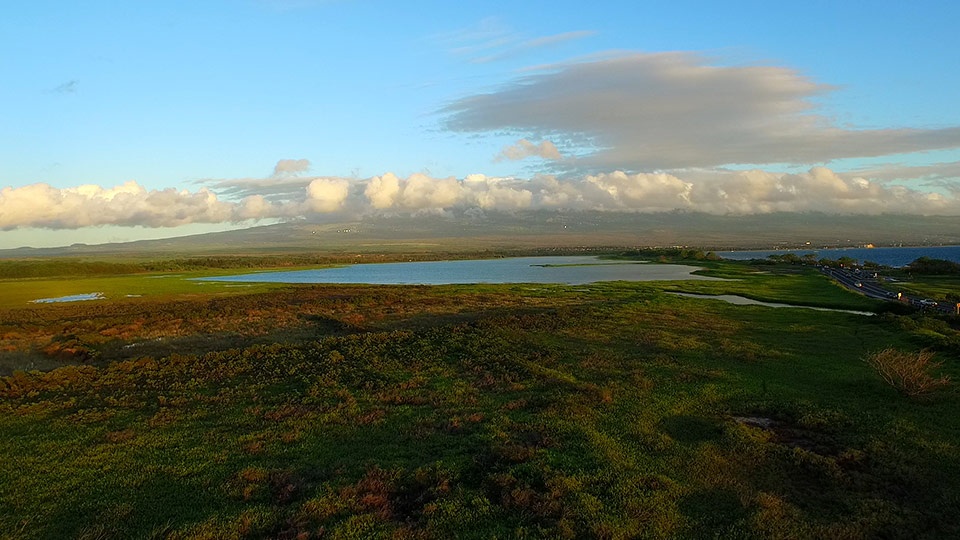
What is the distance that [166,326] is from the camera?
4316 centimetres

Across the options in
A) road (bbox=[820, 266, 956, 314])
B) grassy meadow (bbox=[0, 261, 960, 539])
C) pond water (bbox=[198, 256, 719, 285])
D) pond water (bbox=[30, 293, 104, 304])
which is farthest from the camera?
pond water (bbox=[198, 256, 719, 285])

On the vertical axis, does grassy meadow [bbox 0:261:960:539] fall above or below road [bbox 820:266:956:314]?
above

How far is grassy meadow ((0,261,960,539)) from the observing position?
453 inches

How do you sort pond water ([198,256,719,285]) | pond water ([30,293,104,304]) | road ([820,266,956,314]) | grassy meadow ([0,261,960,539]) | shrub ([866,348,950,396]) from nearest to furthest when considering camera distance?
Result: grassy meadow ([0,261,960,539]), shrub ([866,348,950,396]), road ([820,266,956,314]), pond water ([30,293,104,304]), pond water ([198,256,719,285])

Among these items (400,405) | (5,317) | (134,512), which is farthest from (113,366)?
(5,317)

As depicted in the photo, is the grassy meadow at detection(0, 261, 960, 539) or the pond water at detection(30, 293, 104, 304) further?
the pond water at detection(30, 293, 104, 304)

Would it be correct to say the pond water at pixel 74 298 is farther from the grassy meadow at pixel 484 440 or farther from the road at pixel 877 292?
the road at pixel 877 292

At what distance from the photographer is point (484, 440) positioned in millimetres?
15852

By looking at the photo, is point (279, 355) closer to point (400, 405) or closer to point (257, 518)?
point (400, 405)

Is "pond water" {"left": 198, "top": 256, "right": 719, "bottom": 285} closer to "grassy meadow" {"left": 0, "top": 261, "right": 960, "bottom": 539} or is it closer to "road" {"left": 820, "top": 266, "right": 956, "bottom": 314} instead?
"road" {"left": 820, "top": 266, "right": 956, "bottom": 314}

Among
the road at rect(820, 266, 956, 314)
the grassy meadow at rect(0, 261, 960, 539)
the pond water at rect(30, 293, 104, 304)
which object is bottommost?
the road at rect(820, 266, 956, 314)

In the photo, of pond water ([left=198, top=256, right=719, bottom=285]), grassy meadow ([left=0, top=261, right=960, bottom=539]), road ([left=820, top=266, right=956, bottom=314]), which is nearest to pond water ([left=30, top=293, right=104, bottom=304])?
pond water ([left=198, top=256, right=719, bottom=285])

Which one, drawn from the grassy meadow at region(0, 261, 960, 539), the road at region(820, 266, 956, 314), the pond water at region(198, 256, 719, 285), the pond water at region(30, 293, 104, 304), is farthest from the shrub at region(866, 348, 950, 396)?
the pond water at region(30, 293, 104, 304)

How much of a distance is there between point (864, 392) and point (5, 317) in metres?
64.8
